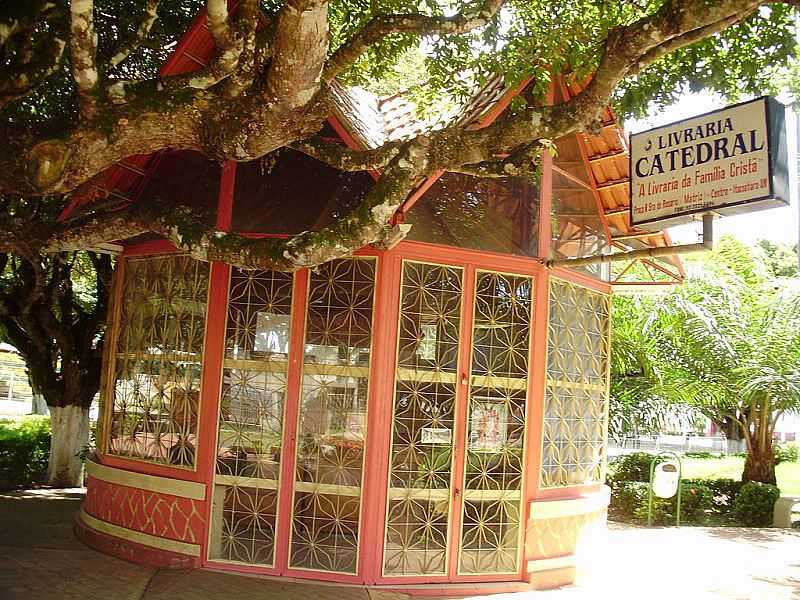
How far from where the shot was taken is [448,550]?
298 inches

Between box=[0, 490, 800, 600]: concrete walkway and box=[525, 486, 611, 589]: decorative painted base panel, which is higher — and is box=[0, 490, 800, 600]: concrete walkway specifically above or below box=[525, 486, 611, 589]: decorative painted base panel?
below

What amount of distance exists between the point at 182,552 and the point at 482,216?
4632mm

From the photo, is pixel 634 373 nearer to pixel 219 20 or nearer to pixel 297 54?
pixel 297 54

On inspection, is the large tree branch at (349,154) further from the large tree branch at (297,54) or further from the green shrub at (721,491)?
the green shrub at (721,491)

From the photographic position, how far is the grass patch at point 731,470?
75.6ft

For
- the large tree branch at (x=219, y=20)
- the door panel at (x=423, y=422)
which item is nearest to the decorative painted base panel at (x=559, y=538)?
the door panel at (x=423, y=422)

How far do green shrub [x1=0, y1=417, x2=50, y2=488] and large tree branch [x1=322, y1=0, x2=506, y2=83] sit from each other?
10353 millimetres

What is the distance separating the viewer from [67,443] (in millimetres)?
12648

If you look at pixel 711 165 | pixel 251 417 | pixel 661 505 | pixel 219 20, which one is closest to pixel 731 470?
pixel 661 505

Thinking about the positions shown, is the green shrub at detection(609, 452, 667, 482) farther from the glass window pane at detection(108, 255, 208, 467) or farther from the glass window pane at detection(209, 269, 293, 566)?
the glass window pane at detection(108, 255, 208, 467)

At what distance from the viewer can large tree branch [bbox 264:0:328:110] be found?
17.4 feet

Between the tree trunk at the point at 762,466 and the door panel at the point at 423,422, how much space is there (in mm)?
11245

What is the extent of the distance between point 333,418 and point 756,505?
11.1 metres

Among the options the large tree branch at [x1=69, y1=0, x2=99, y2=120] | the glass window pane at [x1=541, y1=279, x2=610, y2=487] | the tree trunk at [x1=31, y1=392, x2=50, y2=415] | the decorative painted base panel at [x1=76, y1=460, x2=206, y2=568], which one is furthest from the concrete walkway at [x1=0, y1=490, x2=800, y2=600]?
the tree trunk at [x1=31, y1=392, x2=50, y2=415]
